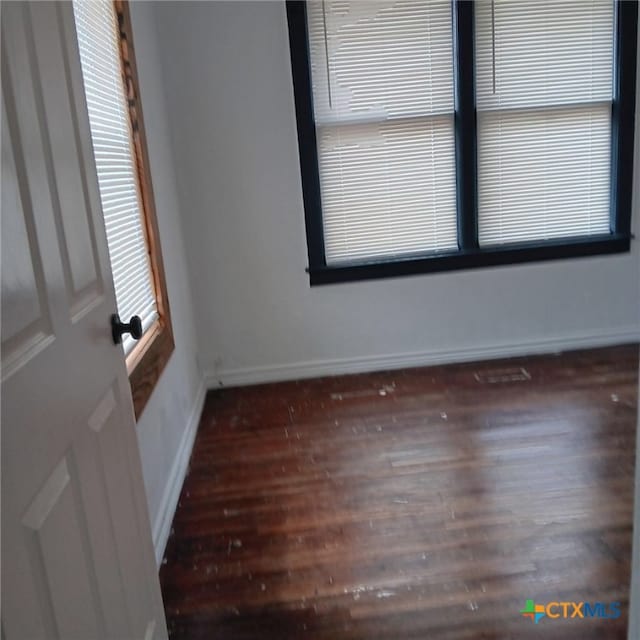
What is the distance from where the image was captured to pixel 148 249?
8.59ft

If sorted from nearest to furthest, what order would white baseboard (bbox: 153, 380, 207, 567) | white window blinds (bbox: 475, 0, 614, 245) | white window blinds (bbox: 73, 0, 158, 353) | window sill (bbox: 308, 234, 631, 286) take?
white window blinds (bbox: 73, 0, 158, 353)
white baseboard (bbox: 153, 380, 207, 567)
white window blinds (bbox: 475, 0, 614, 245)
window sill (bbox: 308, 234, 631, 286)

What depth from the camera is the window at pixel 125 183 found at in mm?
2053

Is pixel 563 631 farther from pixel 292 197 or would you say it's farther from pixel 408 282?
pixel 292 197

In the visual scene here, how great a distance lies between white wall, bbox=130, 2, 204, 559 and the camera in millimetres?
2289

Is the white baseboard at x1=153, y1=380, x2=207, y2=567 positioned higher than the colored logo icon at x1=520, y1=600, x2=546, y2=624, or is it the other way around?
the white baseboard at x1=153, y1=380, x2=207, y2=567

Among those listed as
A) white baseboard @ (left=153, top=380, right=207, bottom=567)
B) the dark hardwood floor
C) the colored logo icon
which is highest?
white baseboard @ (left=153, top=380, right=207, bottom=567)

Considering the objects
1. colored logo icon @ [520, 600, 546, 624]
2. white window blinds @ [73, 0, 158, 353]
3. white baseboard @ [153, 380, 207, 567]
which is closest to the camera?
colored logo icon @ [520, 600, 546, 624]

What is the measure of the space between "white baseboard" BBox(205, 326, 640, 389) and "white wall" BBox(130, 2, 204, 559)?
0.29m

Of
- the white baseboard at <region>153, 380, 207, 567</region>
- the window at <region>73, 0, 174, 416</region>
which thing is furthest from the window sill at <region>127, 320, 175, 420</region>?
the white baseboard at <region>153, 380, 207, 567</region>

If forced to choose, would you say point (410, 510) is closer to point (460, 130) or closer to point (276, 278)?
point (276, 278)

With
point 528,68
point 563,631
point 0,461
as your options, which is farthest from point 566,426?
point 0,461

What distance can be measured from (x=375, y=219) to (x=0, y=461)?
3.09m

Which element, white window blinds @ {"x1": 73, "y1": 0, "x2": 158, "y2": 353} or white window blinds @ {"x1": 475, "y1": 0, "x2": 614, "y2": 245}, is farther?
white window blinds @ {"x1": 475, "y1": 0, "x2": 614, "y2": 245}

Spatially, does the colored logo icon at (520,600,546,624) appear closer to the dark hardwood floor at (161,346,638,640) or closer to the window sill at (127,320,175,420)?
the dark hardwood floor at (161,346,638,640)
